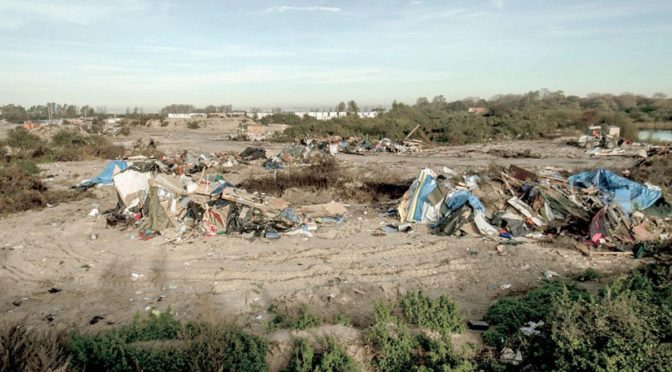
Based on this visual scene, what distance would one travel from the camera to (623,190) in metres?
8.91

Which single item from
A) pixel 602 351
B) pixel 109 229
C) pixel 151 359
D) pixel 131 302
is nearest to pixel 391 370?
pixel 602 351

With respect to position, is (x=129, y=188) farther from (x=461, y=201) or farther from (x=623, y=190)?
(x=623, y=190)

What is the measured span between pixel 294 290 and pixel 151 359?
104 inches

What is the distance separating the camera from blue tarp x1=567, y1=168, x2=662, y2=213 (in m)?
8.50

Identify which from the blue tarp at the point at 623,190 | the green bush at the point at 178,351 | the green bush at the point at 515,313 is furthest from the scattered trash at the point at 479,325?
the blue tarp at the point at 623,190

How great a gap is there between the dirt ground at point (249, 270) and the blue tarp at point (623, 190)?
2190 millimetres

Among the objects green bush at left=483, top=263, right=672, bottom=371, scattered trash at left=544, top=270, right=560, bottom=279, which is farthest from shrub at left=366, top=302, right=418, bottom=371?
scattered trash at left=544, top=270, right=560, bottom=279

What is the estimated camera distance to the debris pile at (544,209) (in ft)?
24.9

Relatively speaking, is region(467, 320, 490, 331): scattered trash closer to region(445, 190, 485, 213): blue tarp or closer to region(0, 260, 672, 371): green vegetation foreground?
region(0, 260, 672, 371): green vegetation foreground

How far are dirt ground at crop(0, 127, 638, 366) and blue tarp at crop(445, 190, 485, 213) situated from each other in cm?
80

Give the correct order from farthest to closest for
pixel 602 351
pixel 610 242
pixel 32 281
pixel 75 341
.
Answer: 1. pixel 610 242
2. pixel 32 281
3. pixel 75 341
4. pixel 602 351

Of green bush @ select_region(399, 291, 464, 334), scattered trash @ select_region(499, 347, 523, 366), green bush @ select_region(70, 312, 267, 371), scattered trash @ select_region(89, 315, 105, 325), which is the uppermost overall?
green bush @ select_region(70, 312, 267, 371)

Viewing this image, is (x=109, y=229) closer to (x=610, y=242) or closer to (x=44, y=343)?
(x=44, y=343)

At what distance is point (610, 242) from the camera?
24.0ft
